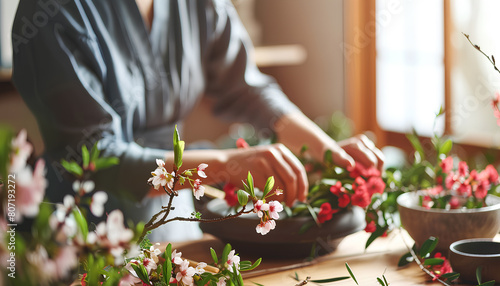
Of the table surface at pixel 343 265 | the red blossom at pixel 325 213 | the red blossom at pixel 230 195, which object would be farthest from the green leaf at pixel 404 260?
the red blossom at pixel 230 195

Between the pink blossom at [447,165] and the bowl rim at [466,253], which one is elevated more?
the pink blossom at [447,165]

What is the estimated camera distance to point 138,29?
1088 mm

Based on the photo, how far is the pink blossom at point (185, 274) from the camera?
0.52 meters

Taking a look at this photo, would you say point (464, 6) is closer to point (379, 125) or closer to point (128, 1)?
point (379, 125)

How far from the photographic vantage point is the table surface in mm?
673

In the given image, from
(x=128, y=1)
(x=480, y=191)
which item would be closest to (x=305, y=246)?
(x=480, y=191)

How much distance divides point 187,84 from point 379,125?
6.20 feet

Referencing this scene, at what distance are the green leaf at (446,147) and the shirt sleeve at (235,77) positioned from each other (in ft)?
1.48

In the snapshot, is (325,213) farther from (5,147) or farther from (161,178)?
(5,147)

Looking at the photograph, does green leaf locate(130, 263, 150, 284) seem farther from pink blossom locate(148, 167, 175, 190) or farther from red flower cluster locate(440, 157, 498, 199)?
red flower cluster locate(440, 157, 498, 199)

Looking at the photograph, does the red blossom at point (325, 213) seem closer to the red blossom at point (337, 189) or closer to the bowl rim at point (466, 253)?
the red blossom at point (337, 189)

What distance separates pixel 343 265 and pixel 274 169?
160 mm

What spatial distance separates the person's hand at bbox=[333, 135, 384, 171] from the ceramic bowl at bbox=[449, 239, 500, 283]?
206mm

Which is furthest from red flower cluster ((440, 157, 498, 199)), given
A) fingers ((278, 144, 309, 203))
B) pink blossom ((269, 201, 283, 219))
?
pink blossom ((269, 201, 283, 219))
